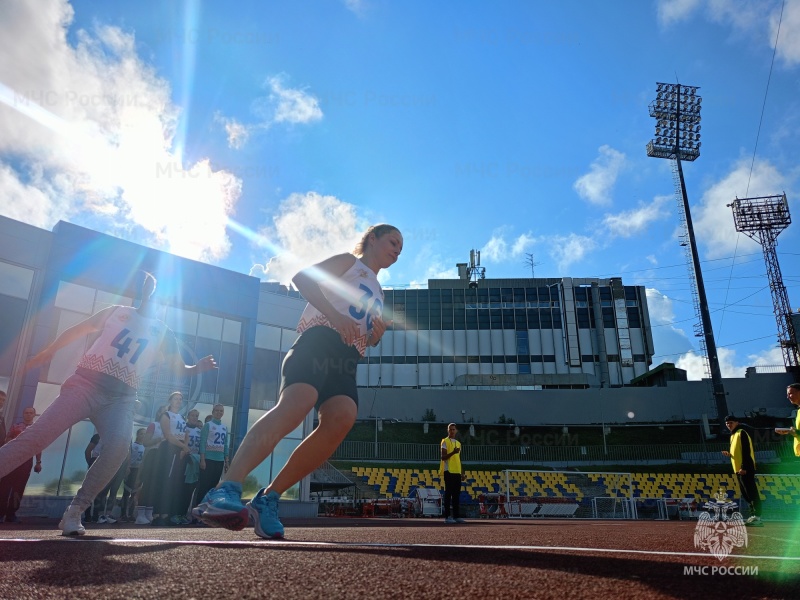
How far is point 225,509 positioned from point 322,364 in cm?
77

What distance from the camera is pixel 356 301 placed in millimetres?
2877

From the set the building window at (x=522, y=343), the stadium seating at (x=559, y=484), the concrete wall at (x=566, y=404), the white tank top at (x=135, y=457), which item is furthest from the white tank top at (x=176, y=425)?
the building window at (x=522, y=343)

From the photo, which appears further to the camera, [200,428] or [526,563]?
[200,428]

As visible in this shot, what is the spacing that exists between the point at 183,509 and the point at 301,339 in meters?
6.60

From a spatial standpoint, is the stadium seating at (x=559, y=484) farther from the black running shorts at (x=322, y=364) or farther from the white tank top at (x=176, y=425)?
the black running shorts at (x=322, y=364)

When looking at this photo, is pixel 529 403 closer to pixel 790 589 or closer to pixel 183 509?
pixel 183 509

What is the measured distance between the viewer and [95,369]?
3643 mm

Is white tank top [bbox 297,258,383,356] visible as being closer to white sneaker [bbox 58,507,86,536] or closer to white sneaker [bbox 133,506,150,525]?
white sneaker [bbox 58,507,86,536]

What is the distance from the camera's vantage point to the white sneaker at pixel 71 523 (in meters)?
3.54

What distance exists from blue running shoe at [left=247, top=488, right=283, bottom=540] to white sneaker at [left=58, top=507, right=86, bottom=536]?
1.67 meters

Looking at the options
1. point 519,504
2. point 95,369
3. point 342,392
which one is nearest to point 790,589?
point 342,392

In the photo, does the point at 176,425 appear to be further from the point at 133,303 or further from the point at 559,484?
the point at 559,484

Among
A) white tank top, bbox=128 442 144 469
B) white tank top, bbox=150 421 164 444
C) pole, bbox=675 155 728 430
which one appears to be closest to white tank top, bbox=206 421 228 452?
white tank top, bbox=150 421 164 444

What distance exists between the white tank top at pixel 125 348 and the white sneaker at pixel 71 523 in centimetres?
87
